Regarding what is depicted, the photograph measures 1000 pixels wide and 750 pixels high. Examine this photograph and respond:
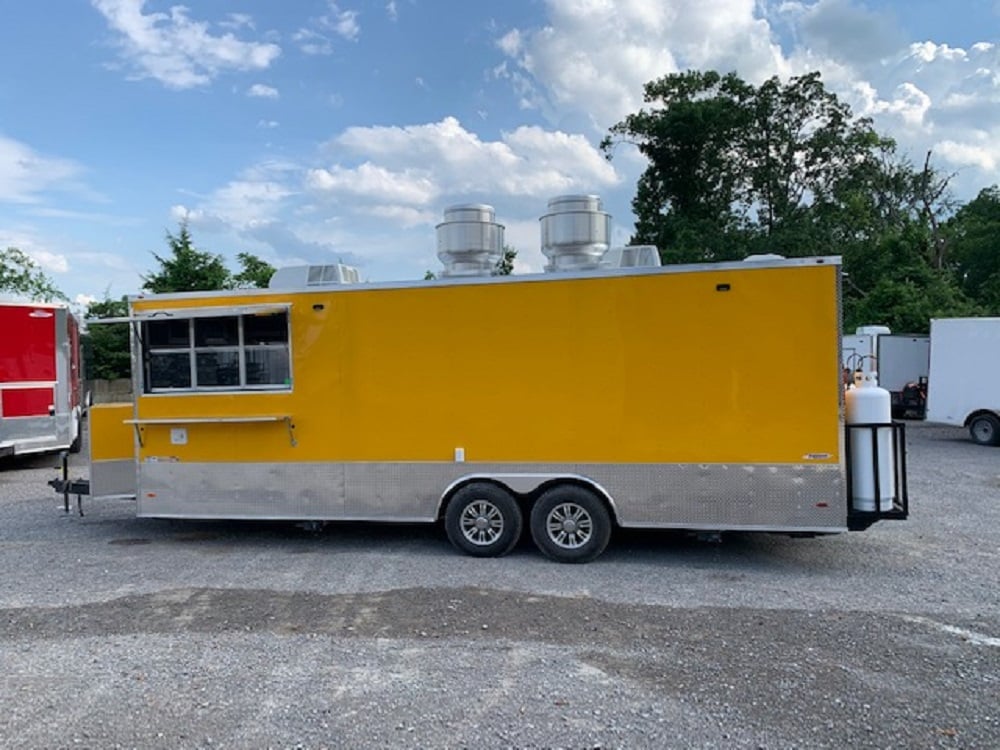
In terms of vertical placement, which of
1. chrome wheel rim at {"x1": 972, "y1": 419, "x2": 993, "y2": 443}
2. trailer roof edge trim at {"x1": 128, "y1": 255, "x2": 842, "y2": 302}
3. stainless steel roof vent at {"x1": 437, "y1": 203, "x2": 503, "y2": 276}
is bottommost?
chrome wheel rim at {"x1": 972, "y1": 419, "x2": 993, "y2": 443}

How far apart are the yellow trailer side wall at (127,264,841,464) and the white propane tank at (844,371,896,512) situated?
0.34 meters

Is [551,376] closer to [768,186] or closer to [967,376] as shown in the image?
[967,376]

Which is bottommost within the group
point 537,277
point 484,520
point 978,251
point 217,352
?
point 484,520

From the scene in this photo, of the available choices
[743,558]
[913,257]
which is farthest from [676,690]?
[913,257]

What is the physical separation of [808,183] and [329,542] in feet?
77.0

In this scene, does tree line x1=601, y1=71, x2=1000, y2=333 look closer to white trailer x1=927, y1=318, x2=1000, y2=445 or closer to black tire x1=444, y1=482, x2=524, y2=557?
white trailer x1=927, y1=318, x2=1000, y2=445

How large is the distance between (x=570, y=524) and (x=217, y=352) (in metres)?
4.07

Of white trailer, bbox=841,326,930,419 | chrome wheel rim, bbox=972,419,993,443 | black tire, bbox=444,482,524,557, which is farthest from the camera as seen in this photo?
white trailer, bbox=841,326,930,419

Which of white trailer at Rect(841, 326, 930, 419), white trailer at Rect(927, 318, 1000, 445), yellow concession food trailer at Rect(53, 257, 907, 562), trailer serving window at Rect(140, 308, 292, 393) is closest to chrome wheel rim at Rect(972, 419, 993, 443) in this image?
white trailer at Rect(927, 318, 1000, 445)

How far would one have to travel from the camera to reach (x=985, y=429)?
1547 centimetres

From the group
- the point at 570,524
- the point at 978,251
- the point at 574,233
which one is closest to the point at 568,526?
the point at 570,524

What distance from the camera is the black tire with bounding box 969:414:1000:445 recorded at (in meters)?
15.3

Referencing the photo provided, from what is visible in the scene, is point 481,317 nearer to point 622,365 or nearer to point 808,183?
point 622,365

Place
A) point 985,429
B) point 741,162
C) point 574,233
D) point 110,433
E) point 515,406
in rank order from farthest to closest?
1. point 741,162
2. point 985,429
3. point 110,433
4. point 574,233
5. point 515,406
